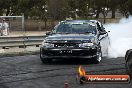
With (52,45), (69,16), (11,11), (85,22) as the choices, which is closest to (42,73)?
(52,45)

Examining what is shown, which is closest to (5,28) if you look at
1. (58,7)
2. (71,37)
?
(71,37)

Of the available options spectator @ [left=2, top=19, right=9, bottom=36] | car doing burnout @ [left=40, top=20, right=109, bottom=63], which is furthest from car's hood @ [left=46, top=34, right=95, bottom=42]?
spectator @ [left=2, top=19, right=9, bottom=36]

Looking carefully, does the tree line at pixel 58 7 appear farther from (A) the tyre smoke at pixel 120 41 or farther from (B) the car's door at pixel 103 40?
(B) the car's door at pixel 103 40

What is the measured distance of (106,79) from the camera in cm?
543

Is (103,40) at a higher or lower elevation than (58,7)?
lower

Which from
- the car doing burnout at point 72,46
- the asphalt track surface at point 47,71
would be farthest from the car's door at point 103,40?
the asphalt track surface at point 47,71

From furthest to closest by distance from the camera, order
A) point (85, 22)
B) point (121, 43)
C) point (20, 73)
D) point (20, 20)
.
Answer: point (20, 20)
point (121, 43)
point (85, 22)
point (20, 73)

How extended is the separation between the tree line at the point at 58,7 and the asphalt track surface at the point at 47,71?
110 feet

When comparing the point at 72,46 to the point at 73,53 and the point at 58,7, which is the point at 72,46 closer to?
the point at 73,53

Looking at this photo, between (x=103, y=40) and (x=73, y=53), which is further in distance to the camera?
(x=103, y=40)

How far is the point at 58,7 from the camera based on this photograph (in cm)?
5234

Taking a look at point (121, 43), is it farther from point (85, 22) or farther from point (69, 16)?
point (69, 16)

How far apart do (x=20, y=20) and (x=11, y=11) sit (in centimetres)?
2188

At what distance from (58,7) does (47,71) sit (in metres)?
39.7
